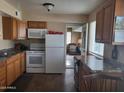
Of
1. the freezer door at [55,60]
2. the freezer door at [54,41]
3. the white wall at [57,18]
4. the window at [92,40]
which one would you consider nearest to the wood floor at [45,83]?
the freezer door at [55,60]

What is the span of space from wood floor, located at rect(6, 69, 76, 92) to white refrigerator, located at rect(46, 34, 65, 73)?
30 cm

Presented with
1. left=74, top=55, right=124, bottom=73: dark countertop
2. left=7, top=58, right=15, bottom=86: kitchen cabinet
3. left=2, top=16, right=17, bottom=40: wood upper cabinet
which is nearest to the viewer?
left=74, top=55, right=124, bottom=73: dark countertop

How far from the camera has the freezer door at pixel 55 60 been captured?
468 cm

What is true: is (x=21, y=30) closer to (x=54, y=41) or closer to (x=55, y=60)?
(x=54, y=41)

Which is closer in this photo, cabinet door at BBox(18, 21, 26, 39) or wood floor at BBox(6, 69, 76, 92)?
wood floor at BBox(6, 69, 76, 92)

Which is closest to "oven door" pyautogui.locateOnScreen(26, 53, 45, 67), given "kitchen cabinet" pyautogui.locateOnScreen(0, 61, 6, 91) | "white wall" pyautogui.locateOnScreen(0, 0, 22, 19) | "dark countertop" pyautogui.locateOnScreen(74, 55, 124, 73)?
"white wall" pyautogui.locateOnScreen(0, 0, 22, 19)

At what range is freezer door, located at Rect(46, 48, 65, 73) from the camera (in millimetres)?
4676

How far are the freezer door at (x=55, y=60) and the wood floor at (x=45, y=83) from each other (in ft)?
0.78

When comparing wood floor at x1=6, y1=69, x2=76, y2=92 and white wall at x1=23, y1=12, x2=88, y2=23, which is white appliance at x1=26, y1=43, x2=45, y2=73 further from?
white wall at x1=23, y1=12, x2=88, y2=23

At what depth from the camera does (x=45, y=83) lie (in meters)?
3.81

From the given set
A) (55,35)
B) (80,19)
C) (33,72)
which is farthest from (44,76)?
(80,19)

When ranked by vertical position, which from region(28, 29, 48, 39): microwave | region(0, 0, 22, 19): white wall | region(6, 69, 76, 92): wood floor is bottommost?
region(6, 69, 76, 92): wood floor

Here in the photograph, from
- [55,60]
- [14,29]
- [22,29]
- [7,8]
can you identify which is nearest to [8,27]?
Answer: [14,29]

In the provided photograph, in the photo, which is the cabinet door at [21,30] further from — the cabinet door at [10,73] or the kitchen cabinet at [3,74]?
the kitchen cabinet at [3,74]
